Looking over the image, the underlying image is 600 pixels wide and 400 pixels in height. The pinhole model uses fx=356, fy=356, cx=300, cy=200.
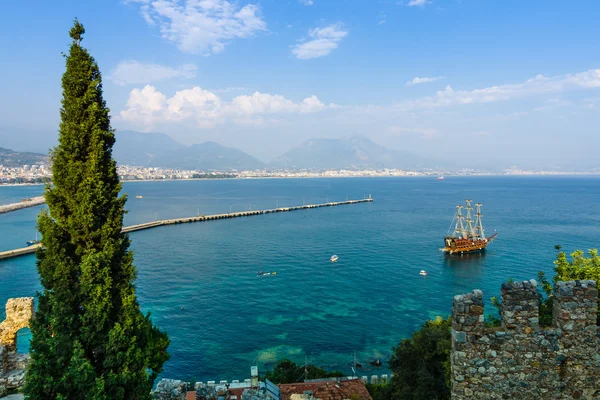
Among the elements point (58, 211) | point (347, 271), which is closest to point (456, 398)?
point (58, 211)

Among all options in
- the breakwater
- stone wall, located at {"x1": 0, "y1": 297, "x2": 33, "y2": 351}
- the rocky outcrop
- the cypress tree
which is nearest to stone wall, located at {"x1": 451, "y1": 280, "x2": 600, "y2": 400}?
the cypress tree

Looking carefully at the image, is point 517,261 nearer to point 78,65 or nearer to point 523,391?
point 523,391

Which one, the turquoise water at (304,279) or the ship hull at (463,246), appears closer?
the turquoise water at (304,279)

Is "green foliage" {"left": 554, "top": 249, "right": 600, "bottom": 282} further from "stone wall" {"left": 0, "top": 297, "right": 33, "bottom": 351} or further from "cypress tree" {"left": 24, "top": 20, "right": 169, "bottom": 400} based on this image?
"stone wall" {"left": 0, "top": 297, "right": 33, "bottom": 351}

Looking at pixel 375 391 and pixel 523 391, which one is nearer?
pixel 523 391

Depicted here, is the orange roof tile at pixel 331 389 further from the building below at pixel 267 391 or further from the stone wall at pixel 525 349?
the stone wall at pixel 525 349

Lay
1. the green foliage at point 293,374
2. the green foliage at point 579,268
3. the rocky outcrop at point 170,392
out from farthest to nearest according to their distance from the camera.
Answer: the green foliage at point 293,374
the rocky outcrop at point 170,392
the green foliage at point 579,268

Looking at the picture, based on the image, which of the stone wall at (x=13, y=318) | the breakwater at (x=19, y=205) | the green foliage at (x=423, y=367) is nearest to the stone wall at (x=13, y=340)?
the stone wall at (x=13, y=318)
